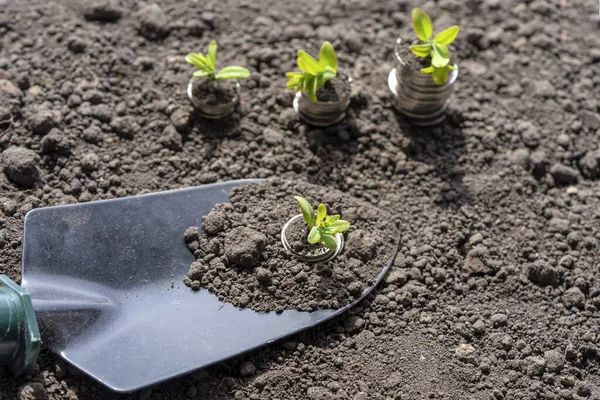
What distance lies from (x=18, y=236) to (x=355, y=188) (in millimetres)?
1072

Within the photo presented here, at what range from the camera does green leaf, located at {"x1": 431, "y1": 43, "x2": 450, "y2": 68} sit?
2619mm

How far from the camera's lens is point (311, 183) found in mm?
2703

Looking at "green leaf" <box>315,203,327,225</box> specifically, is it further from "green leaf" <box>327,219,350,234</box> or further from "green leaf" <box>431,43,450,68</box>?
"green leaf" <box>431,43,450,68</box>

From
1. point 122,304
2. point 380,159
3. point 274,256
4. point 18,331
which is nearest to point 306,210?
point 274,256

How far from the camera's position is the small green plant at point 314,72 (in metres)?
2.67

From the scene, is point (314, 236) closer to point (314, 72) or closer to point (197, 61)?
point (314, 72)

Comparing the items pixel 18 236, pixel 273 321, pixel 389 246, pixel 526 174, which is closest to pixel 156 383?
pixel 273 321

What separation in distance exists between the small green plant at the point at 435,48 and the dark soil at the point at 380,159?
246mm

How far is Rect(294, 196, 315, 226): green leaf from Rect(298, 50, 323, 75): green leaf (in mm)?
503

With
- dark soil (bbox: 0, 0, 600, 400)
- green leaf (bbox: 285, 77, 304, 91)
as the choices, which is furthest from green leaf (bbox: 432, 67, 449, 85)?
green leaf (bbox: 285, 77, 304, 91)

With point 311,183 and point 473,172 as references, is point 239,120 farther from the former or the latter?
point 473,172

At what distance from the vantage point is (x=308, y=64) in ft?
8.76

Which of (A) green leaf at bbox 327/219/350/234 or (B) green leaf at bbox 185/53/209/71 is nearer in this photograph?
(A) green leaf at bbox 327/219/350/234

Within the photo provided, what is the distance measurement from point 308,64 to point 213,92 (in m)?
0.34
